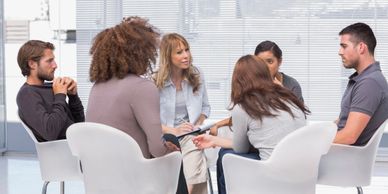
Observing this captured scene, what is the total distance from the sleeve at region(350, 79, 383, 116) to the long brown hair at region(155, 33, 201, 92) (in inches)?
49.5

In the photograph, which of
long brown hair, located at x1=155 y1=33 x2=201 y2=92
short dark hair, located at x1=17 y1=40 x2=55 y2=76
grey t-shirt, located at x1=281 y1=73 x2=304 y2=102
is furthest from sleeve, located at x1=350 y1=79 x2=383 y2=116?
short dark hair, located at x1=17 y1=40 x2=55 y2=76

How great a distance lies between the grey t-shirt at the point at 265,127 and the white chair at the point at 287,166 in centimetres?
20

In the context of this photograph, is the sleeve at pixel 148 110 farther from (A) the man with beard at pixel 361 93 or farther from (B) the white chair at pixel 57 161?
(A) the man with beard at pixel 361 93

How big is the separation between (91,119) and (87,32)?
14.0 ft

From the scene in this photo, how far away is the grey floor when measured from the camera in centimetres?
571

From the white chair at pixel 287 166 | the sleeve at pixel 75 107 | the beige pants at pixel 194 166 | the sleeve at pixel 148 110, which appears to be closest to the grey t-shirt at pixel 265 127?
the white chair at pixel 287 166

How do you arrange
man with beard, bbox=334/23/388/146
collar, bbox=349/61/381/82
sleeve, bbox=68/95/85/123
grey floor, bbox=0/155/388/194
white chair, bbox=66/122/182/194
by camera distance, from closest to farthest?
white chair, bbox=66/122/182/194 < man with beard, bbox=334/23/388/146 < collar, bbox=349/61/381/82 < sleeve, bbox=68/95/85/123 < grey floor, bbox=0/155/388/194

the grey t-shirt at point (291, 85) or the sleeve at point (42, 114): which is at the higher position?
the grey t-shirt at point (291, 85)

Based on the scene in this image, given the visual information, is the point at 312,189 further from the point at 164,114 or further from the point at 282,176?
the point at 164,114

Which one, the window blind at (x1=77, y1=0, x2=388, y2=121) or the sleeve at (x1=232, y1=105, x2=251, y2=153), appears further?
the window blind at (x1=77, y1=0, x2=388, y2=121)

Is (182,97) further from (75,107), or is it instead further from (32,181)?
(32,181)

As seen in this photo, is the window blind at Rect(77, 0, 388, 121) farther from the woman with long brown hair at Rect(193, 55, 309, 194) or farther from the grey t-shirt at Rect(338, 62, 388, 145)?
the woman with long brown hair at Rect(193, 55, 309, 194)

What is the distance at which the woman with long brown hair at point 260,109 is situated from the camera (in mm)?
3449

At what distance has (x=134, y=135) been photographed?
3.35 meters
